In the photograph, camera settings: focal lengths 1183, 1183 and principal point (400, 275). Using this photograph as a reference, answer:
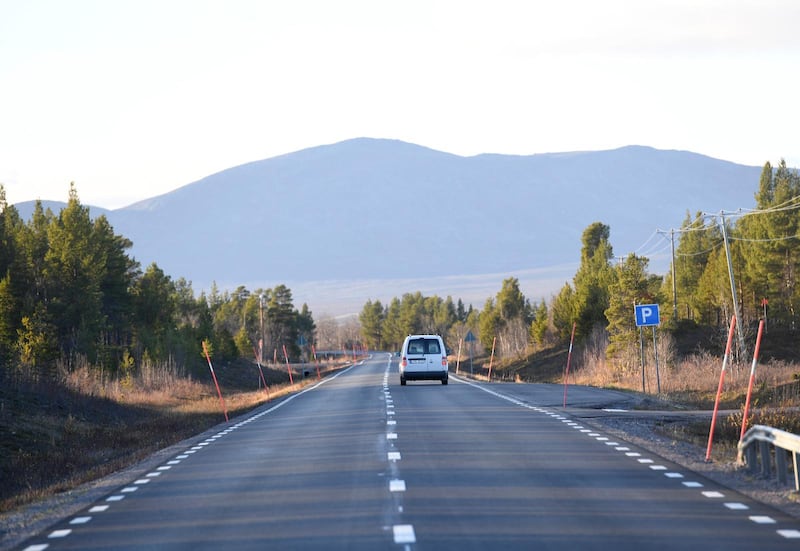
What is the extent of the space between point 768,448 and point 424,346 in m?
31.2

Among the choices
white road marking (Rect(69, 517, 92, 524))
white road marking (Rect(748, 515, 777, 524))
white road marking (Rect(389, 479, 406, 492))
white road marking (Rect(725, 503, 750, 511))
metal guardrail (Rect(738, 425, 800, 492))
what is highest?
metal guardrail (Rect(738, 425, 800, 492))

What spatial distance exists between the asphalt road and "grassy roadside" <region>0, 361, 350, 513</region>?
7.26ft

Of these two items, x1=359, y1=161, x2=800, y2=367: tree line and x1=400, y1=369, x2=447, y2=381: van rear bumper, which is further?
x1=359, y1=161, x2=800, y2=367: tree line

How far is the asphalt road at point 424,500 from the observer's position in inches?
418

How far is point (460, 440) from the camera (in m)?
20.2

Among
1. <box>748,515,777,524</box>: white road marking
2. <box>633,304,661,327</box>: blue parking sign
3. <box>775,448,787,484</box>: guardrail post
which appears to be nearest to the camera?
<box>748,515,777,524</box>: white road marking

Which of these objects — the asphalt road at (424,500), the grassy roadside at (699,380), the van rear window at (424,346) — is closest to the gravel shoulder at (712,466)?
the asphalt road at (424,500)

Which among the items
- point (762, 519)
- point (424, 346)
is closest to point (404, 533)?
point (762, 519)

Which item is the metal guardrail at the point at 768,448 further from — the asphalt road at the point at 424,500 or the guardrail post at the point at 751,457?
the asphalt road at the point at 424,500

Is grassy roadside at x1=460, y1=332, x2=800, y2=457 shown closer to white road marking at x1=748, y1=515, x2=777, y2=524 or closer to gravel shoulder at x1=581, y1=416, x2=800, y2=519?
gravel shoulder at x1=581, y1=416, x2=800, y2=519

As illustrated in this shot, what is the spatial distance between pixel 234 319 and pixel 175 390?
385 ft

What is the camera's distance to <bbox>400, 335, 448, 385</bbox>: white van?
45.8 meters

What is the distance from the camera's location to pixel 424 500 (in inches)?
504

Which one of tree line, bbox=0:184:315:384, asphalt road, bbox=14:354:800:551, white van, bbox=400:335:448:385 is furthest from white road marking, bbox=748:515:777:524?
white van, bbox=400:335:448:385
